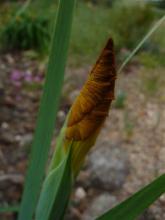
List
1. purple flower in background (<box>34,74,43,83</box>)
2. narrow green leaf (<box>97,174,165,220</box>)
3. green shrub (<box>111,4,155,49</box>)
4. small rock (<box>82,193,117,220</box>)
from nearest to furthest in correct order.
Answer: narrow green leaf (<box>97,174,165,220</box>)
small rock (<box>82,193,117,220</box>)
purple flower in background (<box>34,74,43,83</box>)
green shrub (<box>111,4,155,49</box>)

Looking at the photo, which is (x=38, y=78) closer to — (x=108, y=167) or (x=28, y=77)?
(x=28, y=77)

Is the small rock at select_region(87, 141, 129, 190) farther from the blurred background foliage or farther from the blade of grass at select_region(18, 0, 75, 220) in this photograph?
the blurred background foliage

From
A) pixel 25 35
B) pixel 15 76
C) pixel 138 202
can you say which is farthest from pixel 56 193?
pixel 25 35

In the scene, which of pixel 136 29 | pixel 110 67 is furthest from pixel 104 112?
pixel 136 29

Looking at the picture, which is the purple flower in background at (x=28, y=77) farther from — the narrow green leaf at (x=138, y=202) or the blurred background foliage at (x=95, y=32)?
the narrow green leaf at (x=138, y=202)

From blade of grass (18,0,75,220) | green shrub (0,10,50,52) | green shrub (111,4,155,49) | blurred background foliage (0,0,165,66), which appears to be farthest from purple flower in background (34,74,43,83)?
blade of grass (18,0,75,220)
